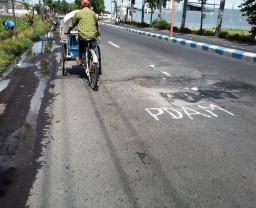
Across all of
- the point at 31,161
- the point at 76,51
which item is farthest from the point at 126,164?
the point at 76,51

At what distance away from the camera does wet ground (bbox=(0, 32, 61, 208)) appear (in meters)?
3.23

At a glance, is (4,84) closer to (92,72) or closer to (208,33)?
(92,72)

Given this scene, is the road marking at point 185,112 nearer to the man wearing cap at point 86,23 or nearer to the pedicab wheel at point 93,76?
the pedicab wheel at point 93,76

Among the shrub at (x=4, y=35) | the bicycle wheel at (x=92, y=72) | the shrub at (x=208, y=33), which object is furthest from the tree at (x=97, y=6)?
the bicycle wheel at (x=92, y=72)

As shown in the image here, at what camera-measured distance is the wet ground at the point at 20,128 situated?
3230 millimetres

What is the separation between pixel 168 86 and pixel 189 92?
2.36 feet

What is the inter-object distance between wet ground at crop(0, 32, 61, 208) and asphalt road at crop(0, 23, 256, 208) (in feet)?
0.22

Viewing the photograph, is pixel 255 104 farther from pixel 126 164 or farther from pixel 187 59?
pixel 187 59

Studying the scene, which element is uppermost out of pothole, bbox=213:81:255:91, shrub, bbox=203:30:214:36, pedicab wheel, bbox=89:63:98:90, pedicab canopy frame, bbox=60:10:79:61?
pedicab canopy frame, bbox=60:10:79:61

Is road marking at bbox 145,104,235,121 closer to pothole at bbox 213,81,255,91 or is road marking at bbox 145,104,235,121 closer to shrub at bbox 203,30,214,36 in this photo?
pothole at bbox 213,81,255,91

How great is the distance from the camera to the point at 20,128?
15.8 feet

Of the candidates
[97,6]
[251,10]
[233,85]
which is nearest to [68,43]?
[233,85]

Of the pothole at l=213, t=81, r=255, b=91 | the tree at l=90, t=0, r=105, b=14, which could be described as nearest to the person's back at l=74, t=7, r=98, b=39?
the pothole at l=213, t=81, r=255, b=91

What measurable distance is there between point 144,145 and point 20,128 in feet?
6.61
